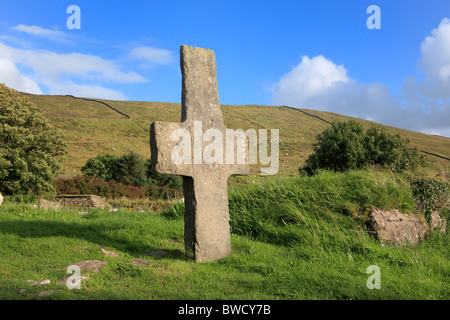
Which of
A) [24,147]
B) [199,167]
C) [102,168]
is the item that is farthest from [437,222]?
[102,168]

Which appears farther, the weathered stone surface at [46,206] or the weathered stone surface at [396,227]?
the weathered stone surface at [46,206]

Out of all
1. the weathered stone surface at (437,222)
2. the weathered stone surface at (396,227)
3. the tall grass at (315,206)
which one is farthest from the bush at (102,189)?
the weathered stone surface at (396,227)

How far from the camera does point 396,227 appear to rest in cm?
828

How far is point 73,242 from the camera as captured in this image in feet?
24.5

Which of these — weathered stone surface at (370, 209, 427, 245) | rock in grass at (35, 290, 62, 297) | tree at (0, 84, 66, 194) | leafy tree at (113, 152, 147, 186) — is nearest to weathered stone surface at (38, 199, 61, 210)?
rock in grass at (35, 290, 62, 297)

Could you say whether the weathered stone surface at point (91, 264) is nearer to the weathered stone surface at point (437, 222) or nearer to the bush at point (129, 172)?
the weathered stone surface at point (437, 222)

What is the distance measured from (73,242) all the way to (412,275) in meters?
6.63

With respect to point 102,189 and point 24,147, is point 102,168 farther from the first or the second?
point 24,147

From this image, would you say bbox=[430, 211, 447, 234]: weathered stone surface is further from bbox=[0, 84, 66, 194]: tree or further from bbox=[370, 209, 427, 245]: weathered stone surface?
bbox=[0, 84, 66, 194]: tree

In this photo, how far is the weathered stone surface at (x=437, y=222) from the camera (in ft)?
30.7

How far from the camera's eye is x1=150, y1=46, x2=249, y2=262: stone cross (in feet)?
20.7

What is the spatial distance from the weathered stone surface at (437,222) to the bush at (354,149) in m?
18.3

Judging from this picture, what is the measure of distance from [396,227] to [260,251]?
364 centimetres

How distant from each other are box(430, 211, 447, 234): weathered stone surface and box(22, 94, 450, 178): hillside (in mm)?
38665
